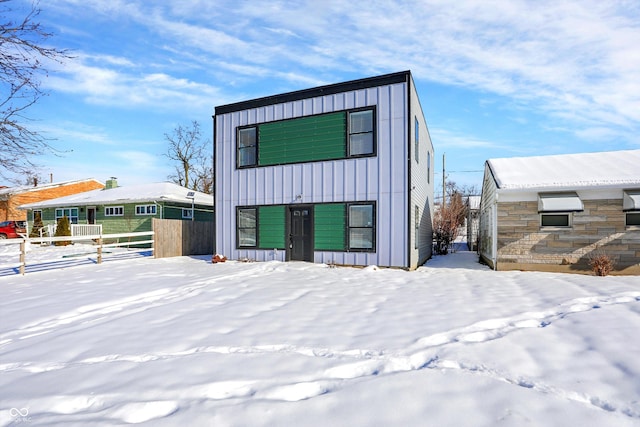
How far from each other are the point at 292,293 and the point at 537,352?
467 cm

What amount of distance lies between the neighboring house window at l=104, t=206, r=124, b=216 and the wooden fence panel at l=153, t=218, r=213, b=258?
8254mm

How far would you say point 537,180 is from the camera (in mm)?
11031

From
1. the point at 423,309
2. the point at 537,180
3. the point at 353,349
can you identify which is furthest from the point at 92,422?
the point at 537,180

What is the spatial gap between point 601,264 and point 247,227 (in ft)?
37.2

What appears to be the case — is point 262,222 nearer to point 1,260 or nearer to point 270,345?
point 270,345

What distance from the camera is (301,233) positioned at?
497 inches

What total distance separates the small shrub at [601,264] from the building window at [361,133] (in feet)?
23.1

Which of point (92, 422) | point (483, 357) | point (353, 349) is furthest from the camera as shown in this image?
point (353, 349)

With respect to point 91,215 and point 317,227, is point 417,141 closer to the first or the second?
point 317,227

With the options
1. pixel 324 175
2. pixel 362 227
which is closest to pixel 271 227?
pixel 324 175

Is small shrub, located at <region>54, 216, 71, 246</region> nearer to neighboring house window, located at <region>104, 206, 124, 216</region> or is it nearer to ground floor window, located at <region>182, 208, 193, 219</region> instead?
neighboring house window, located at <region>104, 206, 124, 216</region>

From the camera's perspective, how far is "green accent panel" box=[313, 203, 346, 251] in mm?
11875

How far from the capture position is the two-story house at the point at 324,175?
11.2m

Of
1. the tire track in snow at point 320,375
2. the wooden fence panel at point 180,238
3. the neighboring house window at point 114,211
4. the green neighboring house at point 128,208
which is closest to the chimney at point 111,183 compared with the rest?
the green neighboring house at point 128,208
